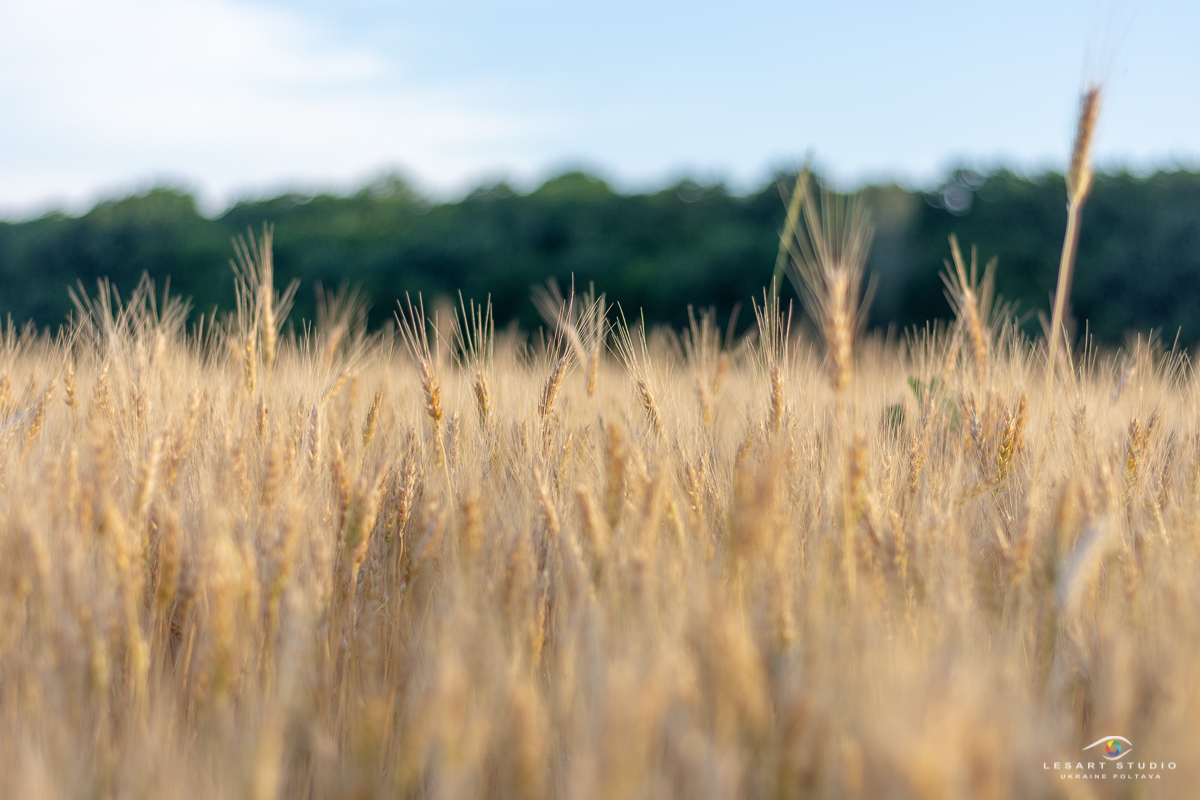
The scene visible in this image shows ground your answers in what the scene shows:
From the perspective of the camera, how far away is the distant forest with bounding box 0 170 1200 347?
1095cm

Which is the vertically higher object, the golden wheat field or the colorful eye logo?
the golden wheat field

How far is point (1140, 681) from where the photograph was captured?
111cm

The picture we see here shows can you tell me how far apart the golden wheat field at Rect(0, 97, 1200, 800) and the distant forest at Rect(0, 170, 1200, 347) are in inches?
355

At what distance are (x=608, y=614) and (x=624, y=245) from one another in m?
13.8

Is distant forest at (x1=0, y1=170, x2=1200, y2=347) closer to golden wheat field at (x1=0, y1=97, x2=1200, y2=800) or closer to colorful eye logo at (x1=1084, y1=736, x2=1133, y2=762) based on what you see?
golden wheat field at (x1=0, y1=97, x2=1200, y2=800)

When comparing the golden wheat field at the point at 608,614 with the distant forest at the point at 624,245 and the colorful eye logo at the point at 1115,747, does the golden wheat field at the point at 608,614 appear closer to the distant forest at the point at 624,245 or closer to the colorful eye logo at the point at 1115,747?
the colorful eye logo at the point at 1115,747

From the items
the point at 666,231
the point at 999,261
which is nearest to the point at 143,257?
the point at 666,231

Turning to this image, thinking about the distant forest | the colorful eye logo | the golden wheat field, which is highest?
the distant forest

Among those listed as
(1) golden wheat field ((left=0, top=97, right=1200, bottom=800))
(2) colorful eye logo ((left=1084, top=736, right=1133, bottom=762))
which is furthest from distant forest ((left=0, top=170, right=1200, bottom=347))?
(2) colorful eye logo ((left=1084, top=736, right=1133, bottom=762))

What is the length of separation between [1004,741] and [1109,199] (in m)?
13.2

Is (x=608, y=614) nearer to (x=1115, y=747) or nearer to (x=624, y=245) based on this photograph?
(x=1115, y=747)

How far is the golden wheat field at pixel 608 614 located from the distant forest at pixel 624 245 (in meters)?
9.02

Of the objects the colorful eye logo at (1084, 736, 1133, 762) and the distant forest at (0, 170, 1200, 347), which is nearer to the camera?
the colorful eye logo at (1084, 736, 1133, 762)

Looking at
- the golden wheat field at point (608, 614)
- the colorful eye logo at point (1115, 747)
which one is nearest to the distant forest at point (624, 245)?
the golden wheat field at point (608, 614)
